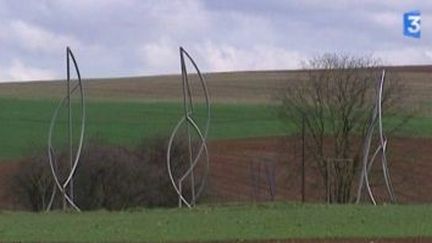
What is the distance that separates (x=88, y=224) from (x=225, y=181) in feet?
98.4

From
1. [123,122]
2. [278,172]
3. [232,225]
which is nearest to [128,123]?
[123,122]

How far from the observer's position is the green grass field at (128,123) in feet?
208

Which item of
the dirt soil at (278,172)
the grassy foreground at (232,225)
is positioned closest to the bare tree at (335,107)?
the dirt soil at (278,172)

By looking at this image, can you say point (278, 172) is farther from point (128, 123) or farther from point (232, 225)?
point (232, 225)

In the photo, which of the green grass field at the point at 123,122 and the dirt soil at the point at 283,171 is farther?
the green grass field at the point at 123,122

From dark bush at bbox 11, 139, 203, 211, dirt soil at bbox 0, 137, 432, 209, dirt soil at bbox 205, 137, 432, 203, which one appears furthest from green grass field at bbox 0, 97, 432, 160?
dark bush at bbox 11, 139, 203, 211

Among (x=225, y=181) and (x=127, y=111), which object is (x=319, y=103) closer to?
(x=225, y=181)

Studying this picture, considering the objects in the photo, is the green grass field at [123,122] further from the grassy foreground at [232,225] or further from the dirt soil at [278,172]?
the grassy foreground at [232,225]

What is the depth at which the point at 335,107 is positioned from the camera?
206 ft

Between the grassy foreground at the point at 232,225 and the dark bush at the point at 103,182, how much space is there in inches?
736

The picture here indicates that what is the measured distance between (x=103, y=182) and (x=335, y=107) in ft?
47.4

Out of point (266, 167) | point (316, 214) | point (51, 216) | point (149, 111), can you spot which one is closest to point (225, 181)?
point (266, 167)

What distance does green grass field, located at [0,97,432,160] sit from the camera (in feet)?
208

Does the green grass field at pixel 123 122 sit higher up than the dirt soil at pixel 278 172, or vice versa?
the green grass field at pixel 123 122
